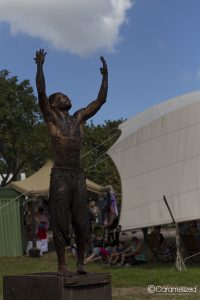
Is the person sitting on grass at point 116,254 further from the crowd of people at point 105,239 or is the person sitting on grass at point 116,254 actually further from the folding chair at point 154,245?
the folding chair at point 154,245

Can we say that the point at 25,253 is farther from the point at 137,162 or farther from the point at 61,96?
the point at 61,96

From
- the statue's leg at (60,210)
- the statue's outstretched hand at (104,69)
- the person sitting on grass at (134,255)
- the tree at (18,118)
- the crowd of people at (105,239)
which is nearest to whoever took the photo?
the statue's leg at (60,210)

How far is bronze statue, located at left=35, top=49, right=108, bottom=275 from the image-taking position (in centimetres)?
661

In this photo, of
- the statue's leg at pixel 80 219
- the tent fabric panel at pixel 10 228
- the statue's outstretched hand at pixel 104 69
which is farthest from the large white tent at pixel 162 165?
the statue's leg at pixel 80 219

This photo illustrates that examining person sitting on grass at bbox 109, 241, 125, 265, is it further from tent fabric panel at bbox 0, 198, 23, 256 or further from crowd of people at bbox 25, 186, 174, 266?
tent fabric panel at bbox 0, 198, 23, 256

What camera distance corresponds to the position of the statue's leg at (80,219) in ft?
21.9

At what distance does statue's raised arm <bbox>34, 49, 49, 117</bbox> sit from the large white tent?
7.87m

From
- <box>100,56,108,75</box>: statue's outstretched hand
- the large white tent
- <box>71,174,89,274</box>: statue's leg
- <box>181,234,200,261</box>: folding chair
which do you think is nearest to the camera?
<box>71,174,89,274</box>: statue's leg

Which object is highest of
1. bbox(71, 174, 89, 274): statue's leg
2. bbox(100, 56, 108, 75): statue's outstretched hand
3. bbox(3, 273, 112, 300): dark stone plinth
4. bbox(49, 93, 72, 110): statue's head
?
bbox(100, 56, 108, 75): statue's outstretched hand

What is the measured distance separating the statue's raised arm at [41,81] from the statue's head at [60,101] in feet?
0.48

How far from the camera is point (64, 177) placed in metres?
6.63

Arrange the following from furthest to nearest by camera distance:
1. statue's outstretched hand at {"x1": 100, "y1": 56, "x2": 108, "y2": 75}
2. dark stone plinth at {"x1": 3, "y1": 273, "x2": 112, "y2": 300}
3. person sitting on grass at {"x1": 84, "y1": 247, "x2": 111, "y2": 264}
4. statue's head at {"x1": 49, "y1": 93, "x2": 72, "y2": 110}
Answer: person sitting on grass at {"x1": 84, "y1": 247, "x2": 111, "y2": 264} → statue's outstretched hand at {"x1": 100, "y1": 56, "x2": 108, "y2": 75} → statue's head at {"x1": 49, "y1": 93, "x2": 72, "y2": 110} → dark stone plinth at {"x1": 3, "y1": 273, "x2": 112, "y2": 300}

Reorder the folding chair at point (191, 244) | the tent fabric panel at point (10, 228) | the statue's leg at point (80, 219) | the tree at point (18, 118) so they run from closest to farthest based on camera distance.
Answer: the statue's leg at point (80, 219)
the folding chair at point (191, 244)
the tent fabric panel at point (10, 228)
the tree at point (18, 118)

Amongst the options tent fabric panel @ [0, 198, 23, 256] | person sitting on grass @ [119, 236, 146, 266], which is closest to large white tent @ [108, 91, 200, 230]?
person sitting on grass @ [119, 236, 146, 266]
